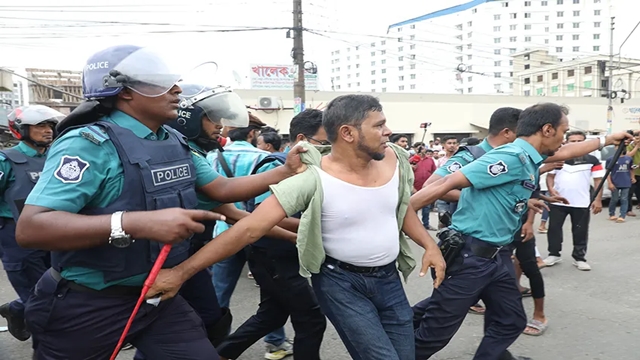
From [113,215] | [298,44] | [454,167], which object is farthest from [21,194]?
[298,44]

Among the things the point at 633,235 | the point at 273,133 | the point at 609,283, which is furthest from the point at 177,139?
the point at 633,235

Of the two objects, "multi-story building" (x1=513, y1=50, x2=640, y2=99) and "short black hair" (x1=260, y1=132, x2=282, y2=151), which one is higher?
"multi-story building" (x1=513, y1=50, x2=640, y2=99)

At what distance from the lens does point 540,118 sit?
3098 mm

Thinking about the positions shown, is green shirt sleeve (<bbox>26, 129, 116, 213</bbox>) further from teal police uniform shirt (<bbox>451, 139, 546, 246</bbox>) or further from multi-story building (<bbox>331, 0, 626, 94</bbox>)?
multi-story building (<bbox>331, 0, 626, 94</bbox>)

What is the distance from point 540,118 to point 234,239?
86.5 inches

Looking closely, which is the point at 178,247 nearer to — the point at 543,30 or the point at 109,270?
the point at 109,270

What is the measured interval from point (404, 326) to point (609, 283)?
421cm

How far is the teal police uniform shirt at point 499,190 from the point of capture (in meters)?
2.89

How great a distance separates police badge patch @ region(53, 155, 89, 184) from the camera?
1639mm

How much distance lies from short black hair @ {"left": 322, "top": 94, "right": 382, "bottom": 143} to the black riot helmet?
3.00 feet

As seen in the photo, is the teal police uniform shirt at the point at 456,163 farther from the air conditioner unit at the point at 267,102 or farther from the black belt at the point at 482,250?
the air conditioner unit at the point at 267,102

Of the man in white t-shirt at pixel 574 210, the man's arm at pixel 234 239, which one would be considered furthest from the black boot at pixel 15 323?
the man in white t-shirt at pixel 574 210

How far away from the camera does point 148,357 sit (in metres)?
1.98

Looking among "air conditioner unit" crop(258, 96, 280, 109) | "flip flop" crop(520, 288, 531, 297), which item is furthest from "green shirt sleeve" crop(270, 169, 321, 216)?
"air conditioner unit" crop(258, 96, 280, 109)
